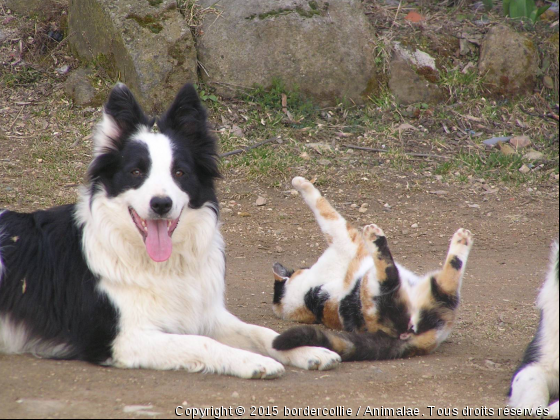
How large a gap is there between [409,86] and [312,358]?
21.8 ft

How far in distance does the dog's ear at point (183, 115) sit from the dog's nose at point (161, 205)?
0.65 meters

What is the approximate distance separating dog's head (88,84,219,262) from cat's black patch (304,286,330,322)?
1.19 meters

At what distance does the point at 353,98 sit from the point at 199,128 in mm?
5653

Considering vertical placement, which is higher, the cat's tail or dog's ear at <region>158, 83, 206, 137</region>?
dog's ear at <region>158, 83, 206, 137</region>

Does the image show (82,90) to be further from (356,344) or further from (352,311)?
(356,344)

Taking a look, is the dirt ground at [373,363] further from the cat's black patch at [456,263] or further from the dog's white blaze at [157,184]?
the dog's white blaze at [157,184]

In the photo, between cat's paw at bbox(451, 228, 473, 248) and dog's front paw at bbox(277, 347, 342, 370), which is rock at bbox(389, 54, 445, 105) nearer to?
cat's paw at bbox(451, 228, 473, 248)

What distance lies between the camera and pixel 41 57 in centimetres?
966

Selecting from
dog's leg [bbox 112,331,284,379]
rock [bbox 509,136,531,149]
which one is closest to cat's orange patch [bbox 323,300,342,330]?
dog's leg [bbox 112,331,284,379]

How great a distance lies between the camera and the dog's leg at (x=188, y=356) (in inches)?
145

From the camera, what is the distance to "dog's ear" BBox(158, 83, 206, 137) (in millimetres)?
4234

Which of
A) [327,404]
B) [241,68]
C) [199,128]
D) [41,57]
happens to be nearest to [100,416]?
[327,404]

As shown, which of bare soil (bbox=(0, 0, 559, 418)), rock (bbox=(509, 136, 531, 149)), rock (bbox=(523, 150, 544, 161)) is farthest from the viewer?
rock (bbox=(509, 136, 531, 149))

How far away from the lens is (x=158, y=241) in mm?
3941
